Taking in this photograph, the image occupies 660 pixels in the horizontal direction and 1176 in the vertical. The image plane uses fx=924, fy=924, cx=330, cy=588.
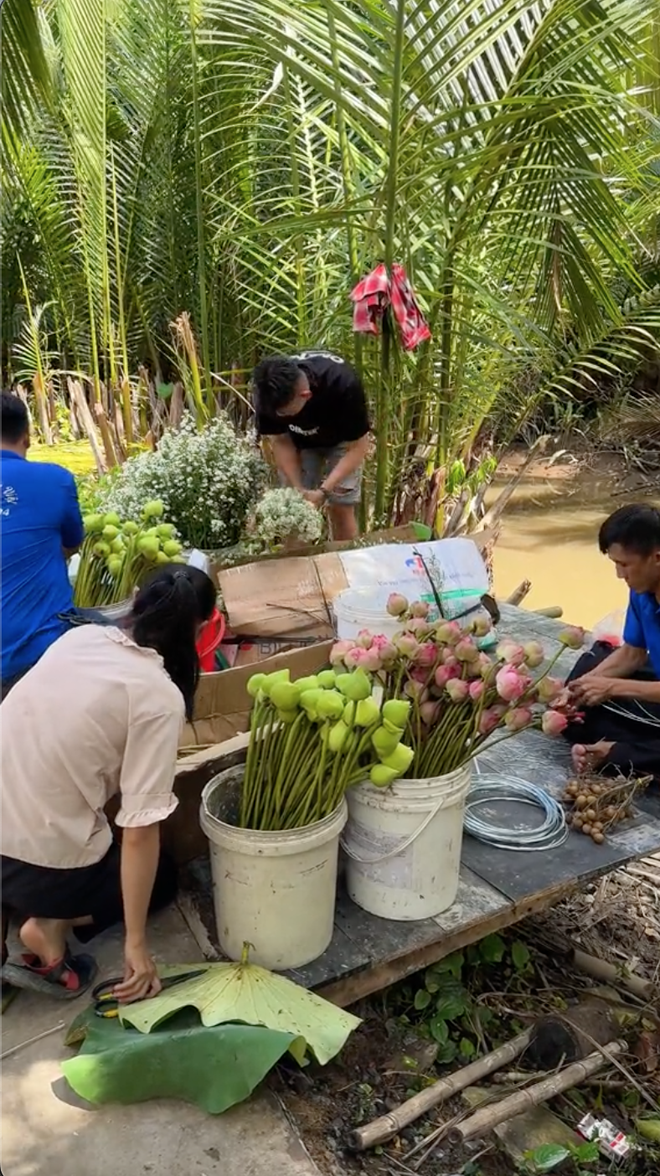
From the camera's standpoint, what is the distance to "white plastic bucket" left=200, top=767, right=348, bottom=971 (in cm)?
190

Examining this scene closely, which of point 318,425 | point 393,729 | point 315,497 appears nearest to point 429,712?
point 393,729

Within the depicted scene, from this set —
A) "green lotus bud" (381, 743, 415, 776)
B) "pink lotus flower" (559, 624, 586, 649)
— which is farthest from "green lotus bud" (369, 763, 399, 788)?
"pink lotus flower" (559, 624, 586, 649)

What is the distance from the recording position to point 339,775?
1953 mm

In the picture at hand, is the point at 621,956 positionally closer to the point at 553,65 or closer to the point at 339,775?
the point at 339,775

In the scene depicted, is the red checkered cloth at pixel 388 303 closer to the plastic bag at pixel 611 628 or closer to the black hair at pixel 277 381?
the black hair at pixel 277 381

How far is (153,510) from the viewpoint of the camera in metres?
3.28

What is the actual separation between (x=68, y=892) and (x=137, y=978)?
25 cm

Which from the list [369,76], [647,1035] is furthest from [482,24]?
[647,1035]

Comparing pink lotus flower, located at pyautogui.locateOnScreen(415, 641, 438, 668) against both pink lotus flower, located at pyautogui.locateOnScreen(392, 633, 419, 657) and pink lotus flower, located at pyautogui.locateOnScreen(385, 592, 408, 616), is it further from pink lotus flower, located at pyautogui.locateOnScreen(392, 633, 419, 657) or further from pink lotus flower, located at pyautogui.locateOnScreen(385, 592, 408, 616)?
pink lotus flower, located at pyautogui.locateOnScreen(385, 592, 408, 616)

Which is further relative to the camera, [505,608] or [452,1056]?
[505,608]

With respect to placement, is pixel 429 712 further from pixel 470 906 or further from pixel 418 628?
pixel 470 906

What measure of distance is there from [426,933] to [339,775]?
0.45 metres

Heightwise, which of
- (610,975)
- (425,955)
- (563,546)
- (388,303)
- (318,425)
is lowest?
(563,546)

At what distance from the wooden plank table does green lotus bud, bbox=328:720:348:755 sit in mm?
490
